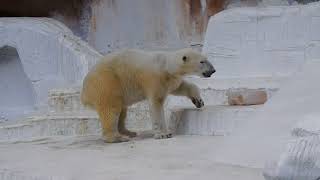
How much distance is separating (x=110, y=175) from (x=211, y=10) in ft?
20.8

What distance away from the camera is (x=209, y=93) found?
6.54 metres

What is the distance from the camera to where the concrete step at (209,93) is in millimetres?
6191

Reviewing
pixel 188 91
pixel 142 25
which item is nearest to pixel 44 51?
pixel 142 25

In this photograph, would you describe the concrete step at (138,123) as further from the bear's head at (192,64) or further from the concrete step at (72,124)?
the bear's head at (192,64)

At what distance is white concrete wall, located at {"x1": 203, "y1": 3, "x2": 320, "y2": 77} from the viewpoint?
24.8 feet

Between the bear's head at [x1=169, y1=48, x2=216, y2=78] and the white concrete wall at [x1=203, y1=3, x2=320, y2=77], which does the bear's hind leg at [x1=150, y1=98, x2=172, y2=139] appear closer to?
the bear's head at [x1=169, y1=48, x2=216, y2=78]

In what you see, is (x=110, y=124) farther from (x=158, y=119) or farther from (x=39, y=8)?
(x=39, y=8)

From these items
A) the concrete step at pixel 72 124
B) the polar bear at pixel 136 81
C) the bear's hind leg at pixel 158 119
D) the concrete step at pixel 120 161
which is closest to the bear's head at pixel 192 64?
the polar bear at pixel 136 81

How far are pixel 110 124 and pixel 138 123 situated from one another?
4.59 ft

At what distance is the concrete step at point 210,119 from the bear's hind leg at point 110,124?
0.60m

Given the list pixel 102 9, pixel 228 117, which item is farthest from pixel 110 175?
pixel 102 9

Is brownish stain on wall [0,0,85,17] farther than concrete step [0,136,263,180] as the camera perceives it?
Yes

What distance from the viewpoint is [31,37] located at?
9.51 metres

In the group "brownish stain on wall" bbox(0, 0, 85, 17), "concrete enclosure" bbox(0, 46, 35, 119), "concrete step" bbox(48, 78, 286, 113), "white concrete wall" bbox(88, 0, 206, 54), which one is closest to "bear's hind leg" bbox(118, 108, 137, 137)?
"concrete step" bbox(48, 78, 286, 113)
